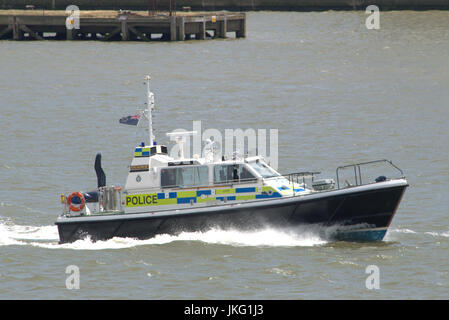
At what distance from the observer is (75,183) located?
32.4m

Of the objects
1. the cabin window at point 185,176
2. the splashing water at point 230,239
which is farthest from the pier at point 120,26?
the splashing water at point 230,239

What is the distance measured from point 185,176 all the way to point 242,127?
59.3ft

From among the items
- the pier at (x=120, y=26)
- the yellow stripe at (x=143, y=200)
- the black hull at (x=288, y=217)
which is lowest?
the black hull at (x=288, y=217)

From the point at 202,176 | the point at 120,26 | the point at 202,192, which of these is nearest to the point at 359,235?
the point at 202,192

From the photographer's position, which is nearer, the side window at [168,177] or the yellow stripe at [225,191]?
the yellow stripe at [225,191]

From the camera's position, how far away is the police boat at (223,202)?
24.4 meters

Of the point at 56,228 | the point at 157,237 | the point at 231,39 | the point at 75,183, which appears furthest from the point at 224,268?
the point at 231,39

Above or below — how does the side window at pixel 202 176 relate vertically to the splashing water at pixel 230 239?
above

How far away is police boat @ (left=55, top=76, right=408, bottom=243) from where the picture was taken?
24.4m

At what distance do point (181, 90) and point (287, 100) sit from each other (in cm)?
669

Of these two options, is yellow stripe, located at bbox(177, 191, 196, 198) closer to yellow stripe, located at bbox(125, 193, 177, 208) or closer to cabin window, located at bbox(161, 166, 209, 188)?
cabin window, located at bbox(161, 166, 209, 188)

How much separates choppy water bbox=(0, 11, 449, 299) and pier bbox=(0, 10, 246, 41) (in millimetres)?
1307

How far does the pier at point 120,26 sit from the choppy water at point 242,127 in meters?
1.31

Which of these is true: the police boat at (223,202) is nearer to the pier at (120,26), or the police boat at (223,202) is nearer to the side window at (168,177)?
the side window at (168,177)
